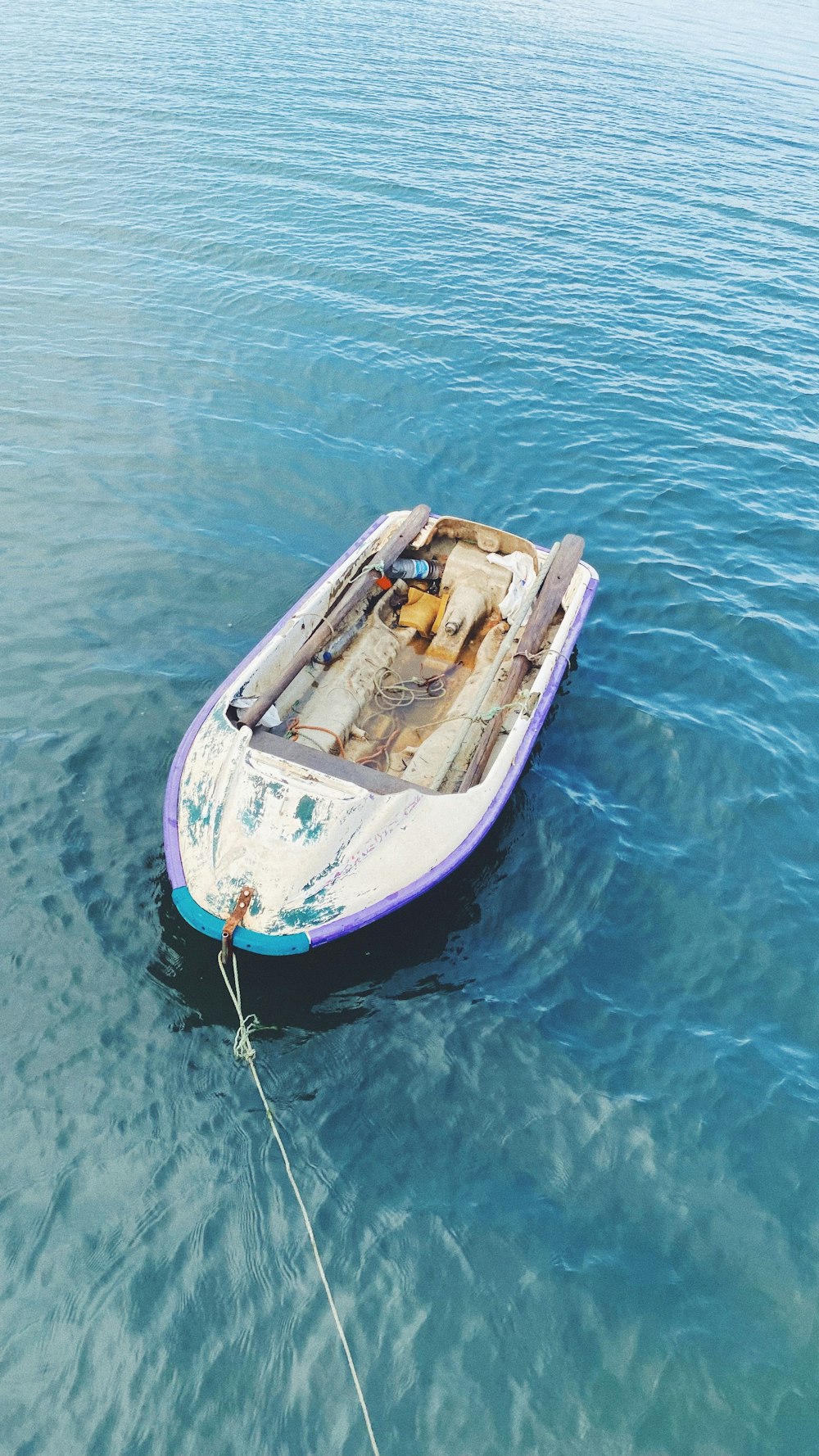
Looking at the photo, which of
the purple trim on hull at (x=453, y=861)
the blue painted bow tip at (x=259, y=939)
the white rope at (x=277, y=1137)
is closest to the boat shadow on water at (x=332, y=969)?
the white rope at (x=277, y=1137)

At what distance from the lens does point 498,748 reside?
11.1m

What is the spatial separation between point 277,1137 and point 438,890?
335 centimetres

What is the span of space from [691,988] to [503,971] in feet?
7.16

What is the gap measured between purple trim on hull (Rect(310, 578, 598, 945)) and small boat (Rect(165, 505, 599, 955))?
2 centimetres

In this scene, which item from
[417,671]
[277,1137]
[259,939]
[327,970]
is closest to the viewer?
[277,1137]

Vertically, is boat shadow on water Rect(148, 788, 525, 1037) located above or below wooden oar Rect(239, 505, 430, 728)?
below

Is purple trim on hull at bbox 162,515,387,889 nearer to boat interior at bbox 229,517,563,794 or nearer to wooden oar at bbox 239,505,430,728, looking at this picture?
boat interior at bbox 229,517,563,794

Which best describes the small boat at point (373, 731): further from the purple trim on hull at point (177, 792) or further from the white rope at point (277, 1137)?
the white rope at point (277, 1137)

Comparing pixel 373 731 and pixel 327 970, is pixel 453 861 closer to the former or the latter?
pixel 327 970

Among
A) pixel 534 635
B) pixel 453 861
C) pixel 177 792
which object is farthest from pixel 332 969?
pixel 534 635

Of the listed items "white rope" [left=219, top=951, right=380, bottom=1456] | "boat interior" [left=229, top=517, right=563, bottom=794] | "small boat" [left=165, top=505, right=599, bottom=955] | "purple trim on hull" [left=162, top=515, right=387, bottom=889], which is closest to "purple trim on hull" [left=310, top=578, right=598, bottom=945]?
"small boat" [left=165, top=505, right=599, bottom=955]

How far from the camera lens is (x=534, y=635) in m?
12.5

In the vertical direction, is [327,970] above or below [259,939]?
below

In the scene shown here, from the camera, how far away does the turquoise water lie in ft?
23.1
